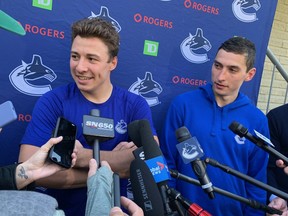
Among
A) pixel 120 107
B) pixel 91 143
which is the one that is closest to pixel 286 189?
pixel 120 107

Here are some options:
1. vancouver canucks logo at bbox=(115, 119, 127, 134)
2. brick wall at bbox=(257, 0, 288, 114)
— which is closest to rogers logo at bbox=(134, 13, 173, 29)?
vancouver canucks logo at bbox=(115, 119, 127, 134)

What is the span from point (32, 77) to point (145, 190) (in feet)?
4.54

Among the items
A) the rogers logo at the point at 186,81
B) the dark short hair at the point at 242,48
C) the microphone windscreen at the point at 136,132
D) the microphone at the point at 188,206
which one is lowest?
the microphone at the point at 188,206

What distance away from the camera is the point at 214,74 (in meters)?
2.17

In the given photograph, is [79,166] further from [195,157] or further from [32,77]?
[32,77]

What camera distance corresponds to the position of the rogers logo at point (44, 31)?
211 centimetres

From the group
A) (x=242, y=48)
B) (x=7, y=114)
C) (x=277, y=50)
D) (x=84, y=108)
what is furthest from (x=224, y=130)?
(x=277, y=50)

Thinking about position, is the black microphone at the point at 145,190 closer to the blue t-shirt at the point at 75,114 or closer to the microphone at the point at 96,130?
the microphone at the point at 96,130

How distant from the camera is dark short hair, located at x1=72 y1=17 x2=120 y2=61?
5.93 feet

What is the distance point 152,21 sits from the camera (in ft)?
8.09

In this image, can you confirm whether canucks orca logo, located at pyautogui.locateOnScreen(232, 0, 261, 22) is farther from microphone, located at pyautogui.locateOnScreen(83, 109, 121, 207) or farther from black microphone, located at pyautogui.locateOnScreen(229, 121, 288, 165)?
microphone, located at pyautogui.locateOnScreen(83, 109, 121, 207)

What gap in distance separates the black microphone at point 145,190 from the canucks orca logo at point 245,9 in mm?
2027

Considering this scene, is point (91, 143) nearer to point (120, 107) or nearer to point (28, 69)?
point (120, 107)

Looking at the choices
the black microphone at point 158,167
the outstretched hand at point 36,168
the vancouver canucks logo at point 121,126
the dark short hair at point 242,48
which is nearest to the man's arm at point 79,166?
the vancouver canucks logo at point 121,126
